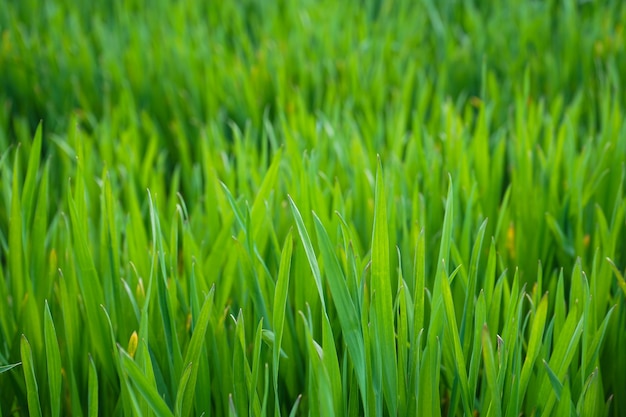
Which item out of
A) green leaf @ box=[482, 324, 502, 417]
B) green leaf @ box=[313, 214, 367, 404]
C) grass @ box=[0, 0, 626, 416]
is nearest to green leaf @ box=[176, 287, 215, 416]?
grass @ box=[0, 0, 626, 416]

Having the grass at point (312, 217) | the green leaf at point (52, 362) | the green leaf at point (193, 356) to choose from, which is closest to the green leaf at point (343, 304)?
the grass at point (312, 217)

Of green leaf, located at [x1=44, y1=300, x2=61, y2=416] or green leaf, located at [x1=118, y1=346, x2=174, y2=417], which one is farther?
green leaf, located at [x1=44, y1=300, x2=61, y2=416]

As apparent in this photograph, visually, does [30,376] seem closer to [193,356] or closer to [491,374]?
[193,356]

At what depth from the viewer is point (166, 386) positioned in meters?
0.78

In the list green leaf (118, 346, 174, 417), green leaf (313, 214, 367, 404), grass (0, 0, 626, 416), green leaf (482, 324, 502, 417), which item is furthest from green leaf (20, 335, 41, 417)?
green leaf (482, 324, 502, 417)

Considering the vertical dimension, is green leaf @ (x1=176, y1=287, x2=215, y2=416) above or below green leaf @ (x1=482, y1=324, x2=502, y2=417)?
above

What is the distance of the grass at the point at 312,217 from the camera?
692mm

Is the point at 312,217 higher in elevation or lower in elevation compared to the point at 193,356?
higher

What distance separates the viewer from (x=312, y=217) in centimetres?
87

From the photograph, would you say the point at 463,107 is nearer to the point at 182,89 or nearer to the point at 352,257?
the point at 182,89

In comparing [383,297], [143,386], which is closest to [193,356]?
[143,386]

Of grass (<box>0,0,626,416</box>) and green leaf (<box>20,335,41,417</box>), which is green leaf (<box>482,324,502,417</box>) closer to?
grass (<box>0,0,626,416</box>)

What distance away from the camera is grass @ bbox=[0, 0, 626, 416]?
692mm

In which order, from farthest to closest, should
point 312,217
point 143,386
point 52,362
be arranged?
point 312,217 < point 52,362 < point 143,386
